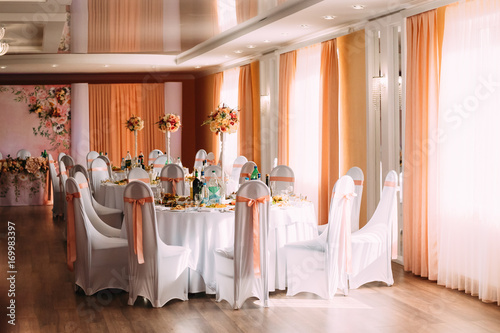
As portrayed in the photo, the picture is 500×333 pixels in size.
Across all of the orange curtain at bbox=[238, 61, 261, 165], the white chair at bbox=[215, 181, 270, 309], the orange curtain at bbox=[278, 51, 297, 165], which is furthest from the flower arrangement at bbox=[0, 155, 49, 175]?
the white chair at bbox=[215, 181, 270, 309]

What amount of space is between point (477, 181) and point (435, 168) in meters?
0.65

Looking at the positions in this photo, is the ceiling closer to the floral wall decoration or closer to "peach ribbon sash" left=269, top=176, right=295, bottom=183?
the floral wall decoration

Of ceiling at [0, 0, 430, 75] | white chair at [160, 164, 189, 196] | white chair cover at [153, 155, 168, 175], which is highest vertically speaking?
ceiling at [0, 0, 430, 75]

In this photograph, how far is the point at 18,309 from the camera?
5.32 meters

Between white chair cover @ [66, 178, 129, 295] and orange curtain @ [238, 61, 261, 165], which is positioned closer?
white chair cover @ [66, 178, 129, 295]

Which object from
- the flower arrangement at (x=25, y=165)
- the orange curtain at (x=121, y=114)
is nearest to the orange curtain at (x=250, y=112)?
the flower arrangement at (x=25, y=165)

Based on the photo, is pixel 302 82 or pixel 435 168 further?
pixel 302 82

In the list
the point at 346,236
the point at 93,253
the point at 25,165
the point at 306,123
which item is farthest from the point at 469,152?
the point at 25,165

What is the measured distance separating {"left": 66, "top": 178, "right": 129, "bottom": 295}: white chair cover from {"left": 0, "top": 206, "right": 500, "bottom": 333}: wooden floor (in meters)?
0.15

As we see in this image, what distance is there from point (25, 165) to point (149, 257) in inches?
308

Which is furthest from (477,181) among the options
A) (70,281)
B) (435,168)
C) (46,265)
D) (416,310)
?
(46,265)

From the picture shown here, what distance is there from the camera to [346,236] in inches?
216

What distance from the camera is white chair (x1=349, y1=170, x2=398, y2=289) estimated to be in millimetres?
5797

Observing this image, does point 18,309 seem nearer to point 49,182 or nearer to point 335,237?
point 335,237
